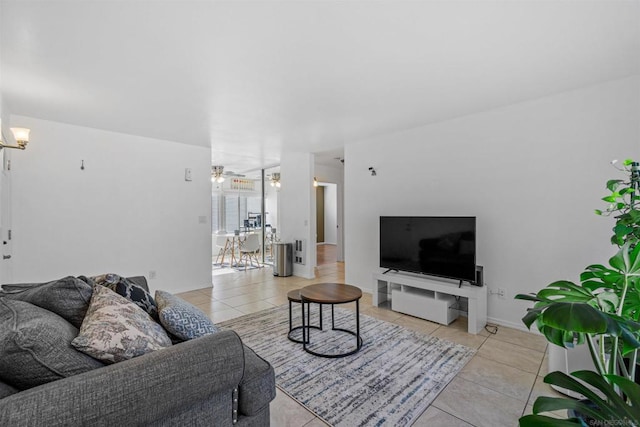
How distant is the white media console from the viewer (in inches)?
120

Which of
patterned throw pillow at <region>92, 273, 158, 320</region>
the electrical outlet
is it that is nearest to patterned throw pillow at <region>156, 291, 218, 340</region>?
patterned throw pillow at <region>92, 273, 158, 320</region>

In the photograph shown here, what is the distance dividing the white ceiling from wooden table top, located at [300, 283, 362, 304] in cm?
188

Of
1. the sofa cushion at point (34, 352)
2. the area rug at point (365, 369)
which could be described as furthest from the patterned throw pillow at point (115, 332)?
the area rug at point (365, 369)

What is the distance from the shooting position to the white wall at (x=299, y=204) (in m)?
5.59

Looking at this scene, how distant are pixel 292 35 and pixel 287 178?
4.10 m

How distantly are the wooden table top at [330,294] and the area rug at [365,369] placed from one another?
0.49 m

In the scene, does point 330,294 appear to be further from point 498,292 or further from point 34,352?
point 34,352

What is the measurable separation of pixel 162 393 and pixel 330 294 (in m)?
1.82

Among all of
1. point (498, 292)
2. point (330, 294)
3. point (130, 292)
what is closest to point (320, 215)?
point (498, 292)

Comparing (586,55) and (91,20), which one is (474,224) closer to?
(586,55)

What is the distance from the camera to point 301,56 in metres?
2.13

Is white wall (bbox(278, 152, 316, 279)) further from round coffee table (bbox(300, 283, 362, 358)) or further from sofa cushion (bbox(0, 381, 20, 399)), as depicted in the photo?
sofa cushion (bbox(0, 381, 20, 399))

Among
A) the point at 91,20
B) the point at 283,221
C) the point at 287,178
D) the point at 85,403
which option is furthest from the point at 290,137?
the point at 85,403

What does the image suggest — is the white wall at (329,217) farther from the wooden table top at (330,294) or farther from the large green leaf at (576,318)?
the large green leaf at (576,318)
